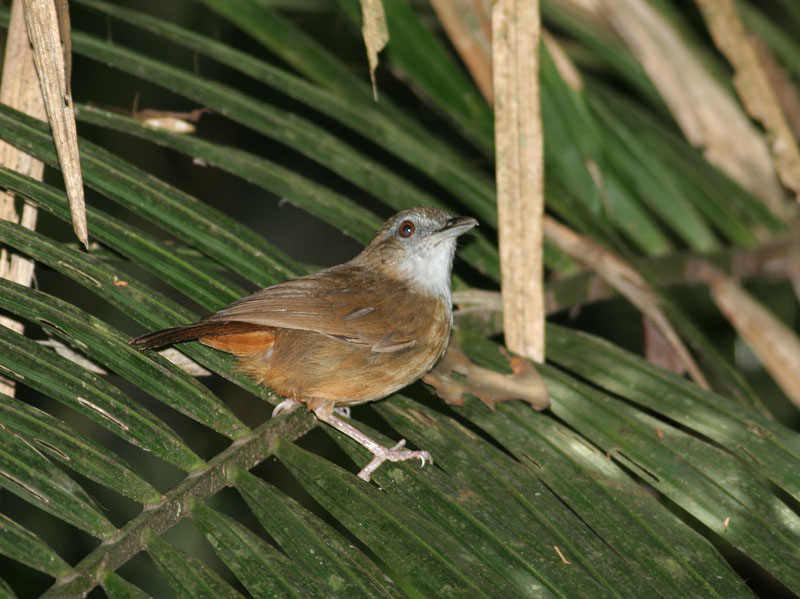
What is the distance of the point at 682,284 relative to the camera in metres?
4.33

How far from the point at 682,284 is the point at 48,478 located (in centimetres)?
316

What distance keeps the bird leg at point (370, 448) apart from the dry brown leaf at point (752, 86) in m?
2.10

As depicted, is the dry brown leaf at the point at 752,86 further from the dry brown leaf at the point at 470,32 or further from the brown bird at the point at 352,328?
the brown bird at the point at 352,328

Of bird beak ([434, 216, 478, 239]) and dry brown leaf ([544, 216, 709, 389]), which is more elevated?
bird beak ([434, 216, 478, 239])

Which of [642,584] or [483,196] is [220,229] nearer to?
[483,196]

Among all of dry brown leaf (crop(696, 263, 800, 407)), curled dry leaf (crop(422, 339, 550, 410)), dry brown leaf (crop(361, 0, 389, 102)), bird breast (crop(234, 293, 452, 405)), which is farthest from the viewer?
dry brown leaf (crop(696, 263, 800, 407))

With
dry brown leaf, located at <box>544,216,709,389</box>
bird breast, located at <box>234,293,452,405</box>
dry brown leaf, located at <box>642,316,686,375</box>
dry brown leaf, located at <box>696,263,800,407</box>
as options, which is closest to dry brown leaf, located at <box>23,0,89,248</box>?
bird breast, located at <box>234,293,452,405</box>

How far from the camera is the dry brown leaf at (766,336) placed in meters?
3.83

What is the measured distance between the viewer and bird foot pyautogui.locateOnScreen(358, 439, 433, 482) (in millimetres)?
2585

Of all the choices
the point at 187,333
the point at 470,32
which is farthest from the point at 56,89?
the point at 470,32

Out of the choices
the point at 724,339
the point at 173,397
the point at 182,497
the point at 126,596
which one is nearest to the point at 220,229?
the point at 173,397

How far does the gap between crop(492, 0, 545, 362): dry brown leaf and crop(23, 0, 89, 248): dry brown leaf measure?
1482 millimetres

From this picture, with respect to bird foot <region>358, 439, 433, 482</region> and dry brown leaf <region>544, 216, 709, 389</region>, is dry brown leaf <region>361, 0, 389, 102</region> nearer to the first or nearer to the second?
bird foot <region>358, 439, 433, 482</region>

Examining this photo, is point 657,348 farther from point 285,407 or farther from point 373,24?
point 373,24
